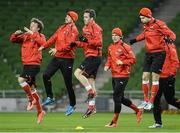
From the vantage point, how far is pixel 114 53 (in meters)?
20.8

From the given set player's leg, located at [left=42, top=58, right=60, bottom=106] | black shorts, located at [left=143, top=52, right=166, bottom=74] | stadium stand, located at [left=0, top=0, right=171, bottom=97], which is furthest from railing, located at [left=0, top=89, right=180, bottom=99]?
black shorts, located at [left=143, top=52, right=166, bottom=74]

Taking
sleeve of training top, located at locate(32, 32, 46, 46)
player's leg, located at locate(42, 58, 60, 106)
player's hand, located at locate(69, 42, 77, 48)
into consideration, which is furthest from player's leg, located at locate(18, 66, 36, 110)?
player's hand, located at locate(69, 42, 77, 48)

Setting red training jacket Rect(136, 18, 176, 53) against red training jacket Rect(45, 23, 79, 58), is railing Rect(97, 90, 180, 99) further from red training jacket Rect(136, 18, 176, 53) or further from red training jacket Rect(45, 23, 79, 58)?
red training jacket Rect(136, 18, 176, 53)

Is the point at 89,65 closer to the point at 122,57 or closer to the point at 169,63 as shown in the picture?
the point at 122,57

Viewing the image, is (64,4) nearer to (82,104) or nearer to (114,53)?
(82,104)

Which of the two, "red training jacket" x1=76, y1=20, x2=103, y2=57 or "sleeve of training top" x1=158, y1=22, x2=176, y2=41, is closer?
"sleeve of training top" x1=158, y1=22, x2=176, y2=41

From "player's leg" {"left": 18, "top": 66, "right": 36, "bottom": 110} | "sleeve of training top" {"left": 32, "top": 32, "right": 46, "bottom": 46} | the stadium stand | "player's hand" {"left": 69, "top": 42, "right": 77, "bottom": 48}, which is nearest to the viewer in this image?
"player's hand" {"left": 69, "top": 42, "right": 77, "bottom": 48}

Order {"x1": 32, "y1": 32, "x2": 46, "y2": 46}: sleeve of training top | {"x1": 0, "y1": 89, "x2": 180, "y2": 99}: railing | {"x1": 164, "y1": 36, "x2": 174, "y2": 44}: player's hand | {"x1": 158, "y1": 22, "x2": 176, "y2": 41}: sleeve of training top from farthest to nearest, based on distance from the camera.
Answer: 1. {"x1": 0, "y1": 89, "x2": 180, "y2": 99}: railing
2. {"x1": 32, "y1": 32, "x2": 46, "y2": 46}: sleeve of training top
3. {"x1": 164, "y1": 36, "x2": 174, "y2": 44}: player's hand
4. {"x1": 158, "y1": 22, "x2": 176, "y2": 41}: sleeve of training top

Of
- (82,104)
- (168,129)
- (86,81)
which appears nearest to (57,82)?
(82,104)

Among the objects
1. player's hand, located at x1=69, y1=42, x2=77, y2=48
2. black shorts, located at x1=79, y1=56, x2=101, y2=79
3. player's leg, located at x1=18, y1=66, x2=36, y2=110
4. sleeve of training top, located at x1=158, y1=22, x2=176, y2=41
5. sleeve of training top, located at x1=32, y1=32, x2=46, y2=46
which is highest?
sleeve of training top, located at x1=158, y1=22, x2=176, y2=41

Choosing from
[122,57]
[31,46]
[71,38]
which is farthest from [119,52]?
[31,46]

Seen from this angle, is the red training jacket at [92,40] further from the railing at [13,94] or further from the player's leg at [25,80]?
the railing at [13,94]

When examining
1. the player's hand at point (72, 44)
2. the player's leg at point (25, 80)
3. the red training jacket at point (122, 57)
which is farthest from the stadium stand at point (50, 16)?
the red training jacket at point (122, 57)

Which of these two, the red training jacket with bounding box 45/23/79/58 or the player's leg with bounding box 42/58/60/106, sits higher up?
the red training jacket with bounding box 45/23/79/58
